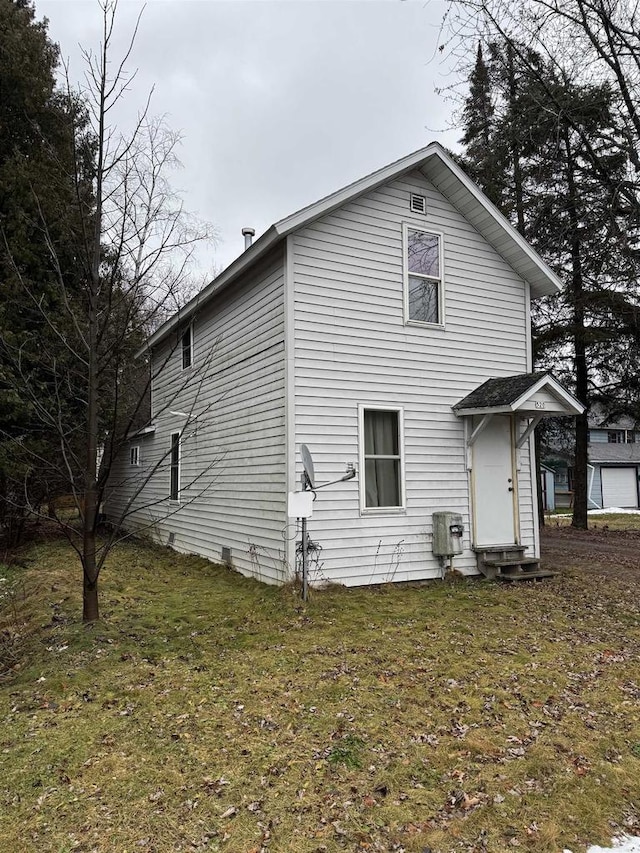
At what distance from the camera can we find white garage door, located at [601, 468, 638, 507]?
31312mm

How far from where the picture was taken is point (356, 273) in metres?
8.47

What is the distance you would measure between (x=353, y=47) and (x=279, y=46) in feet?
5.90

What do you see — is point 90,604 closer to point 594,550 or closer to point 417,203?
point 417,203

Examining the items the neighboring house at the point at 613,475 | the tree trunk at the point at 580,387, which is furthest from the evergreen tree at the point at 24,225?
the neighboring house at the point at 613,475

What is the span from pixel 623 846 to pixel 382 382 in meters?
6.43

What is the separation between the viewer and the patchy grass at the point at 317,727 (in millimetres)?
2871

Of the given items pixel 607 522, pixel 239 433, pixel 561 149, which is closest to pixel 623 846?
pixel 239 433

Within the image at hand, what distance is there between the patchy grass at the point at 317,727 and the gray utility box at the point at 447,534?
1.45 metres

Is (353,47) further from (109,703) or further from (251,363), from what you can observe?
(109,703)

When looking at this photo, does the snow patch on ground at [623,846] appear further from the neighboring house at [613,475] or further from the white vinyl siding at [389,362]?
the neighboring house at [613,475]

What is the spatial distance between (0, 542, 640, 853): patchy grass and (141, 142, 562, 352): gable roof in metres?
4.92

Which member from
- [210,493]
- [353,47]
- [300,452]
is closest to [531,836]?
[300,452]

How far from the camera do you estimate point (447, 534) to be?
334 inches

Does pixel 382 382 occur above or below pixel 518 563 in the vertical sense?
above
